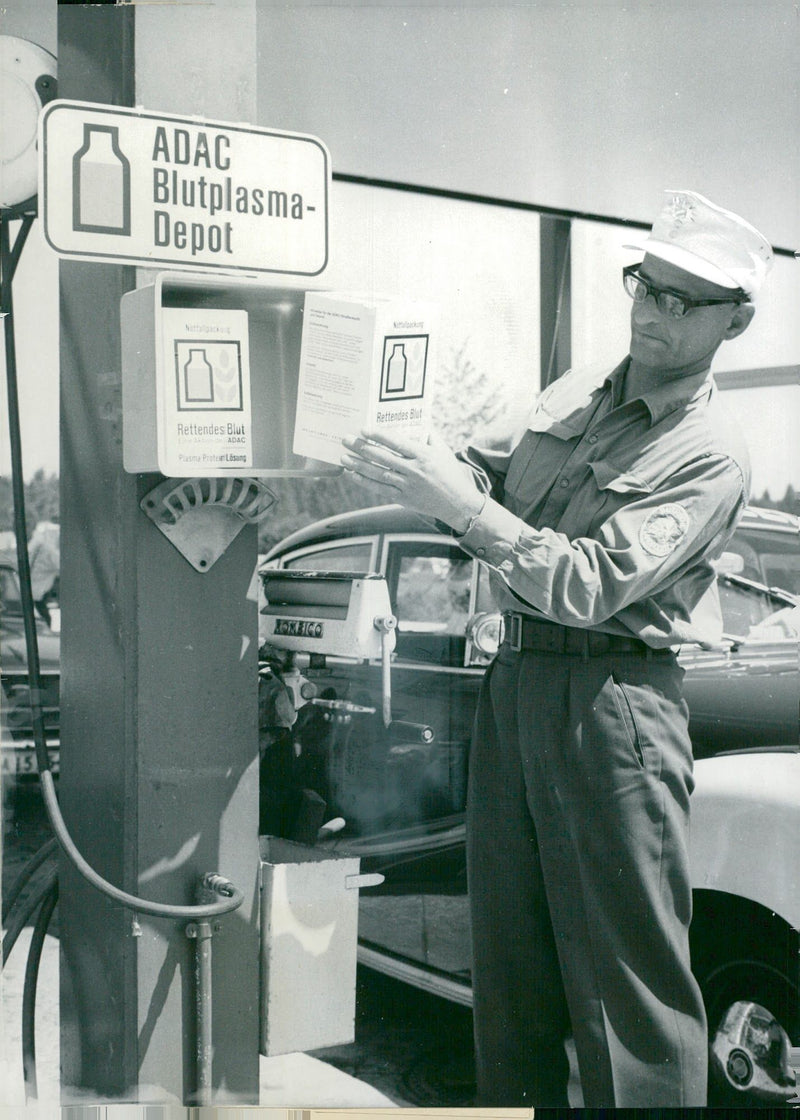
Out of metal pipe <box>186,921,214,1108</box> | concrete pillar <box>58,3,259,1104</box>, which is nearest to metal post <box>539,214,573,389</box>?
concrete pillar <box>58,3,259,1104</box>

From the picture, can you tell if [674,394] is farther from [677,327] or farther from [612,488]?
[612,488]

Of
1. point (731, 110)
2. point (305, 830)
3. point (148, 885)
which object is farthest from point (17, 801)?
point (731, 110)

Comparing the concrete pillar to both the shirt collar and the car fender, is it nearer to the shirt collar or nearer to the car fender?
the shirt collar

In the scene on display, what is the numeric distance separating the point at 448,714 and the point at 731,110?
1.37 metres

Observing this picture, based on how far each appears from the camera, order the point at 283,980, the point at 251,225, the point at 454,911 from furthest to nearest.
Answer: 1. the point at 454,911
2. the point at 283,980
3. the point at 251,225

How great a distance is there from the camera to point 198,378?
2.15 m

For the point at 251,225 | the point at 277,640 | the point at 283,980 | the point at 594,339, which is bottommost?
the point at 283,980

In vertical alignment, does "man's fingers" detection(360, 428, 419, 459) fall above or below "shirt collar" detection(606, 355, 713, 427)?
below

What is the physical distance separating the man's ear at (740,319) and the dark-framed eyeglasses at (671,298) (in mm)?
19

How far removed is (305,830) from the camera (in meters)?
2.54

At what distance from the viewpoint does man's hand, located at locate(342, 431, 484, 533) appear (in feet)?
7.06

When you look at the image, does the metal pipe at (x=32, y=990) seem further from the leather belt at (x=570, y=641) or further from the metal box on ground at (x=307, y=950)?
the leather belt at (x=570, y=641)

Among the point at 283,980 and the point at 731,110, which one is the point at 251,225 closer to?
the point at 731,110

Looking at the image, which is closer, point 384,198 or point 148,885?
point 148,885
